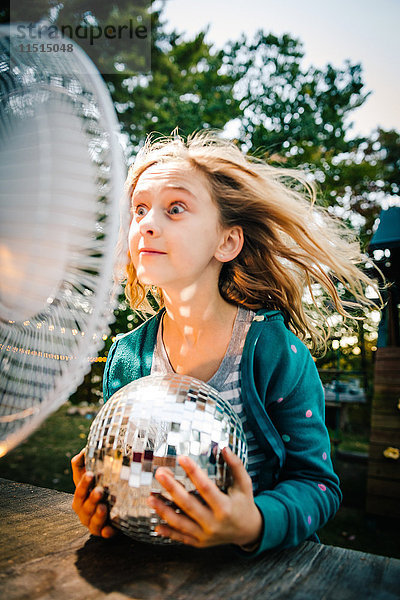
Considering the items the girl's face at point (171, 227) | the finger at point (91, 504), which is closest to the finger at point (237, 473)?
the finger at point (91, 504)

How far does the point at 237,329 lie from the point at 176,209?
0.50 meters

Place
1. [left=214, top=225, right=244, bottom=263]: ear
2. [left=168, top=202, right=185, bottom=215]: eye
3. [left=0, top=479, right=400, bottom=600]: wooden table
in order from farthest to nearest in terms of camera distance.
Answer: [left=214, top=225, right=244, bottom=263]: ear
[left=168, top=202, right=185, bottom=215]: eye
[left=0, top=479, right=400, bottom=600]: wooden table

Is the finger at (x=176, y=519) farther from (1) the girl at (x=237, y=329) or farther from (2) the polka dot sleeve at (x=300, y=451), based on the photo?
(2) the polka dot sleeve at (x=300, y=451)

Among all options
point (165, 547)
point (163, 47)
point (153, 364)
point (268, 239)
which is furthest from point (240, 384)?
point (163, 47)

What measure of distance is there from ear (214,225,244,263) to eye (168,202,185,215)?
0.90ft

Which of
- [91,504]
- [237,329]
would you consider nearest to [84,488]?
[91,504]

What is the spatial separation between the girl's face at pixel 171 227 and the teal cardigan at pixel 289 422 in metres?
→ 0.34

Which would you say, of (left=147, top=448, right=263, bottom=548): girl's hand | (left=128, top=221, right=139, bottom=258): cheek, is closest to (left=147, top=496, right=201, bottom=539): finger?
(left=147, top=448, right=263, bottom=548): girl's hand

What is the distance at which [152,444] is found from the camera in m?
1.12

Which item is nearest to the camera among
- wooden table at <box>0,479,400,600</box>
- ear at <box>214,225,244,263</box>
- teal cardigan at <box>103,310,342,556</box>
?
wooden table at <box>0,479,400,600</box>

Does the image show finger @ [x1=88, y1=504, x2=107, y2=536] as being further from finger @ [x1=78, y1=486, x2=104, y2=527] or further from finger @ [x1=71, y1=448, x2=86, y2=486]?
finger @ [x1=71, y1=448, x2=86, y2=486]

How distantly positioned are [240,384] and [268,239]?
2.46 feet

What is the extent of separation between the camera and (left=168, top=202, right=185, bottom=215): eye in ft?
5.37

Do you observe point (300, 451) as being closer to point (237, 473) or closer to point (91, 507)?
point (237, 473)
